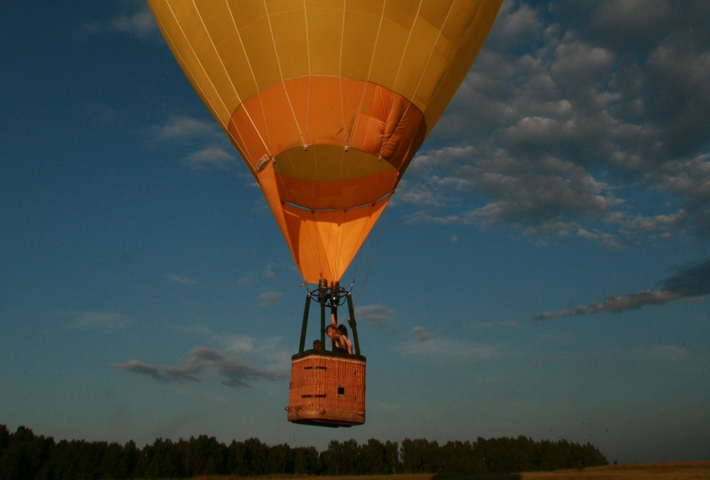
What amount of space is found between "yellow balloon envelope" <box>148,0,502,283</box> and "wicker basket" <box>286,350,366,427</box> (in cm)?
156

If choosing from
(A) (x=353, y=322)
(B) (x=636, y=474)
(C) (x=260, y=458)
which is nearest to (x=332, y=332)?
(A) (x=353, y=322)

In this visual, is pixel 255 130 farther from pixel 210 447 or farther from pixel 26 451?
pixel 210 447

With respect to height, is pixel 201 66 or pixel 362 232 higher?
pixel 201 66

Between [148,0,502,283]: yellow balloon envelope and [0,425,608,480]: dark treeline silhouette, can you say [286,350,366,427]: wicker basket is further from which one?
[0,425,608,480]: dark treeline silhouette

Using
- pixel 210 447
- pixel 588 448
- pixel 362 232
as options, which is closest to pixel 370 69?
pixel 362 232

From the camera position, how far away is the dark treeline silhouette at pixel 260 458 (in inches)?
1501

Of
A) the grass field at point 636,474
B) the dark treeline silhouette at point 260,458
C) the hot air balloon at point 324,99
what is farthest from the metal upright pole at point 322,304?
the dark treeline silhouette at point 260,458

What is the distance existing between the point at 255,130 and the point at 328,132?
1.07m

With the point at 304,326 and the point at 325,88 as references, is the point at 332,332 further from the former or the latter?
the point at 325,88

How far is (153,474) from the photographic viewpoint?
41.3m

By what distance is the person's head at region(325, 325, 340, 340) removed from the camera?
7.16 metres

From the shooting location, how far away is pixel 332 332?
7.18 metres

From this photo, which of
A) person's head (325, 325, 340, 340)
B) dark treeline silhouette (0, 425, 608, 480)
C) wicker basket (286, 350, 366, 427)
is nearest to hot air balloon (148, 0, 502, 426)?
wicker basket (286, 350, 366, 427)

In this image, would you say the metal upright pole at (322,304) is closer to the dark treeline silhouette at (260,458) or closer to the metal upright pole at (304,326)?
the metal upright pole at (304,326)
